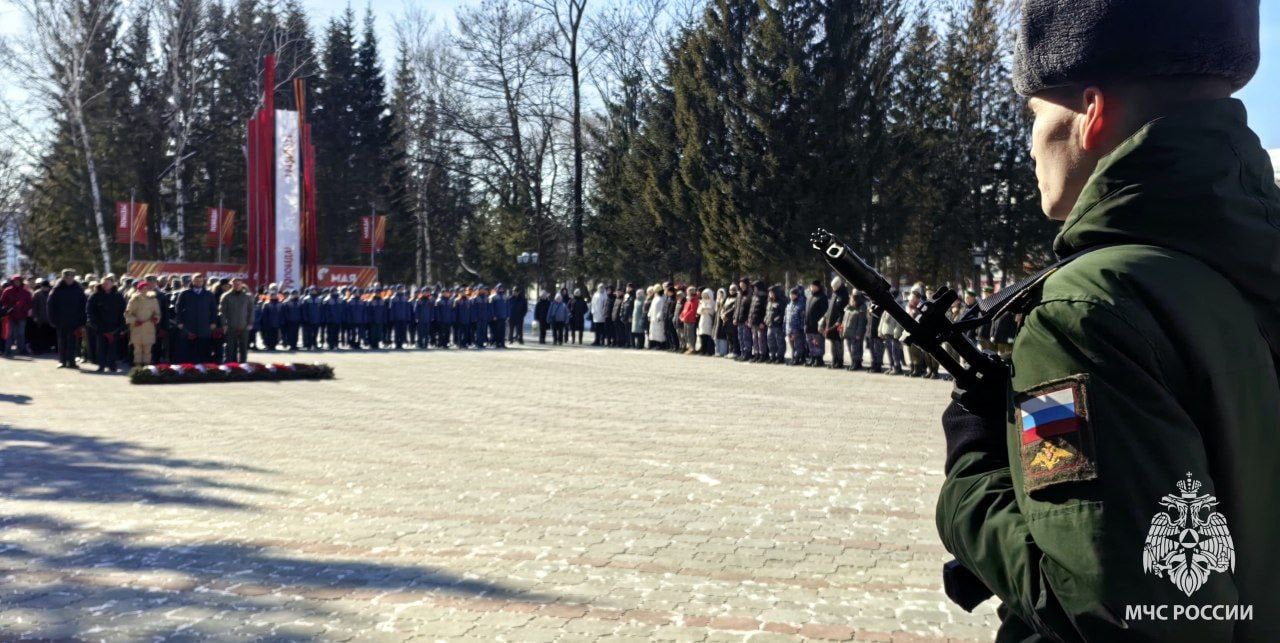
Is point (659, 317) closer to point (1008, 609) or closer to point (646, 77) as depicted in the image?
point (646, 77)

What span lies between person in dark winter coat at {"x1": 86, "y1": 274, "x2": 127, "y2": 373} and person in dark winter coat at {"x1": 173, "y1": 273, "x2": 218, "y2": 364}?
103 cm

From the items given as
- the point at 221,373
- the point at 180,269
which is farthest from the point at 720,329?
the point at 180,269

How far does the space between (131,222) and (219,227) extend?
17.9 ft

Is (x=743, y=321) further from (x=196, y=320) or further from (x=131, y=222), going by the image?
(x=131, y=222)

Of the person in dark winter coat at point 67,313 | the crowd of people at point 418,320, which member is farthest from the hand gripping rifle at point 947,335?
the person in dark winter coat at point 67,313

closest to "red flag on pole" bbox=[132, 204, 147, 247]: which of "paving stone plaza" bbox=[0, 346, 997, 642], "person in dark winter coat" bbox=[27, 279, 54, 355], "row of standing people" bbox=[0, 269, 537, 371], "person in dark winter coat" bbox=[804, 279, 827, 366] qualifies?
"row of standing people" bbox=[0, 269, 537, 371]

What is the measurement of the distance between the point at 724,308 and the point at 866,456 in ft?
50.5

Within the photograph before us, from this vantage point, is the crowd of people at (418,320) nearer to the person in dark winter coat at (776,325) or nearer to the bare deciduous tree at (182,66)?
the person in dark winter coat at (776,325)

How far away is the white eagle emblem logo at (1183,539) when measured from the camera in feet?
4.23

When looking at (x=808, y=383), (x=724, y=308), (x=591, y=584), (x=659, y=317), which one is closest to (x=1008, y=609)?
(x=591, y=584)

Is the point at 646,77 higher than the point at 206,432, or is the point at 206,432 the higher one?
the point at 646,77

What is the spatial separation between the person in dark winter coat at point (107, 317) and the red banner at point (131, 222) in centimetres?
2359

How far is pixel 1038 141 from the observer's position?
1691mm

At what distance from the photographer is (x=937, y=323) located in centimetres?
180
